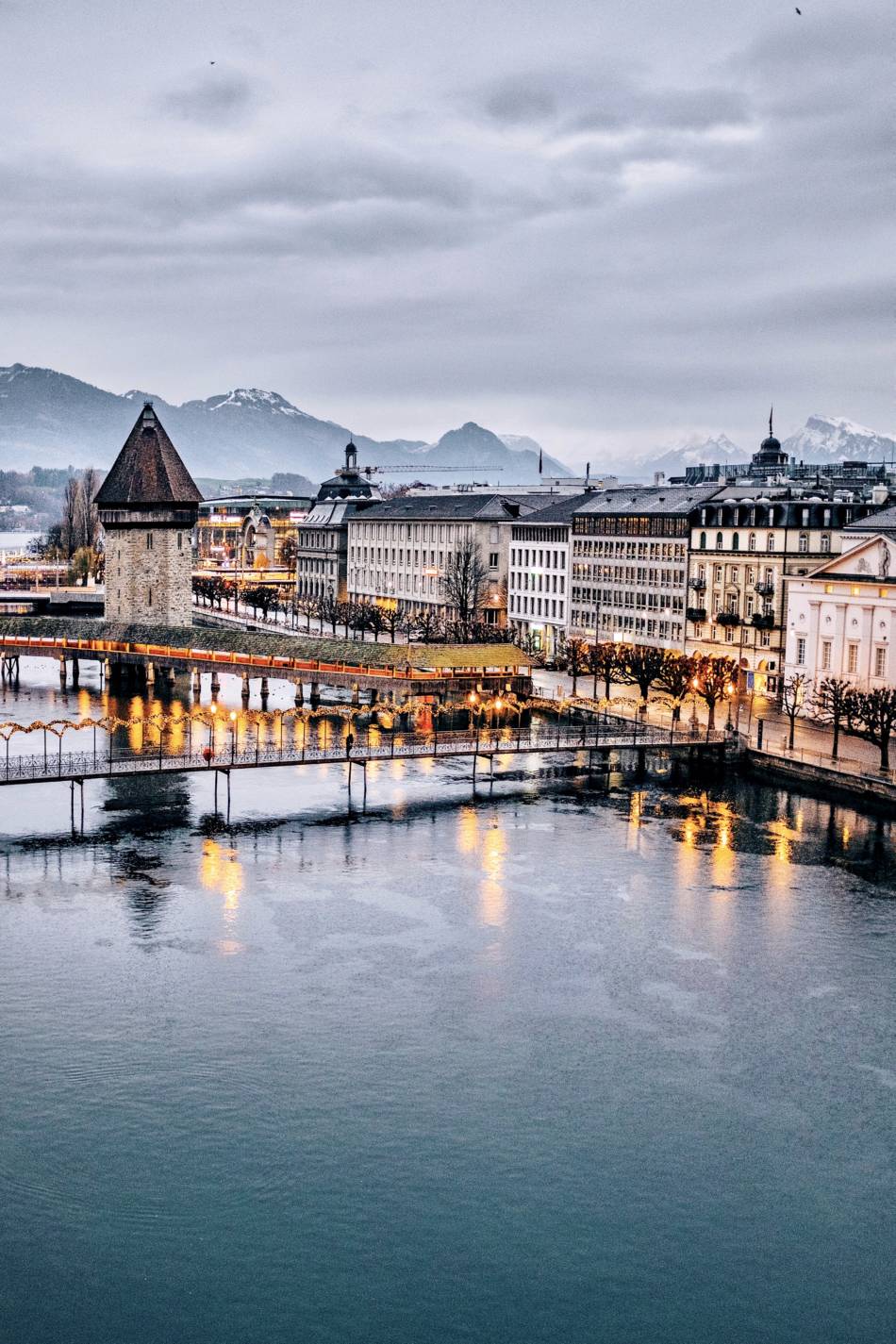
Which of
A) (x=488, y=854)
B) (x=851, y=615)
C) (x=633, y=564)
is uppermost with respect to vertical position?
(x=633, y=564)

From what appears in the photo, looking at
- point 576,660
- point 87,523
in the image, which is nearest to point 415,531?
point 576,660

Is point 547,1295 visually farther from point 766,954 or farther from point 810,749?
point 810,749

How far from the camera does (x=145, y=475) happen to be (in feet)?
324

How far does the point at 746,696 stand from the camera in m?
81.7

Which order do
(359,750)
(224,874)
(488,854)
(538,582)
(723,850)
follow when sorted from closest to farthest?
(224,874)
(488,854)
(723,850)
(359,750)
(538,582)

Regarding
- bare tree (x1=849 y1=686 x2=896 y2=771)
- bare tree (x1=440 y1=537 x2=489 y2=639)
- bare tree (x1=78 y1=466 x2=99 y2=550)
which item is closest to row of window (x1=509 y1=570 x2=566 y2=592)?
bare tree (x1=440 y1=537 x2=489 y2=639)

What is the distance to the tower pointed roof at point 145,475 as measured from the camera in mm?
98500

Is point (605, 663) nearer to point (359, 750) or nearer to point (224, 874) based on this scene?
point (359, 750)

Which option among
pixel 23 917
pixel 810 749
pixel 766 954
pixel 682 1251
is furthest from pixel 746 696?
pixel 682 1251

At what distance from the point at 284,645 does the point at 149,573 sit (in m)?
13.8

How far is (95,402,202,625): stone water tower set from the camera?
324 ft

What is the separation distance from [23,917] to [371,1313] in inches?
800

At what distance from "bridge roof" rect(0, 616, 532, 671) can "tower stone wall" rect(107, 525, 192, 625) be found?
5.16ft

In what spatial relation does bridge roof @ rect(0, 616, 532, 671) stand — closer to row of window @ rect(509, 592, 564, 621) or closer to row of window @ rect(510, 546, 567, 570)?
row of window @ rect(509, 592, 564, 621)
